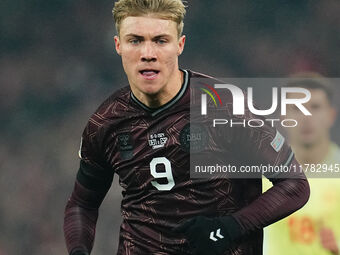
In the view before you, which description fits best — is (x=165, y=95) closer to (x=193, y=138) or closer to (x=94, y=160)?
(x=193, y=138)

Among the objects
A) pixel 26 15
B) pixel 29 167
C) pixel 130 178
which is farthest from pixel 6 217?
pixel 130 178

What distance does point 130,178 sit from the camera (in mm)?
3426

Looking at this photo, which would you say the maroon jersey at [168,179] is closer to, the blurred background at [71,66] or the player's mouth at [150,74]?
the player's mouth at [150,74]

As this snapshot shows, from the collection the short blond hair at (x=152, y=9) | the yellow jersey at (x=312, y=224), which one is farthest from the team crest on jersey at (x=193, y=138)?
the yellow jersey at (x=312, y=224)

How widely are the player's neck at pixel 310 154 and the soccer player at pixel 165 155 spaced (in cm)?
190

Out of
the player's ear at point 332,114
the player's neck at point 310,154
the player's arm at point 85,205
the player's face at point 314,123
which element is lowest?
the player's arm at point 85,205

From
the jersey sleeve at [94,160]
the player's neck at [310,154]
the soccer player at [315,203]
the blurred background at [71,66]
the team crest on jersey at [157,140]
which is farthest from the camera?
the blurred background at [71,66]

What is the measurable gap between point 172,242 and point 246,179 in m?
0.48

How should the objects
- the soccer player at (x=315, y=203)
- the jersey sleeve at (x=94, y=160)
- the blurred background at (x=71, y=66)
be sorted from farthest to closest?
the blurred background at (x=71, y=66) < the soccer player at (x=315, y=203) < the jersey sleeve at (x=94, y=160)

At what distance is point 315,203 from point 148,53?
9.28 feet

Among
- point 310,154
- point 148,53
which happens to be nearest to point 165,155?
Answer: point 148,53

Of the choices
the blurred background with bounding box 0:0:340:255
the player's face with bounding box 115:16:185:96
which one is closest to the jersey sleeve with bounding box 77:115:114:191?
the player's face with bounding box 115:16:185:96

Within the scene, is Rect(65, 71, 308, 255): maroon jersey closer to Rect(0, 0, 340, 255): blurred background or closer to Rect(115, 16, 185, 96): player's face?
Rect(115, 16, 185, 96): player's face

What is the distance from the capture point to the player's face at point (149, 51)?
10.7 ft
